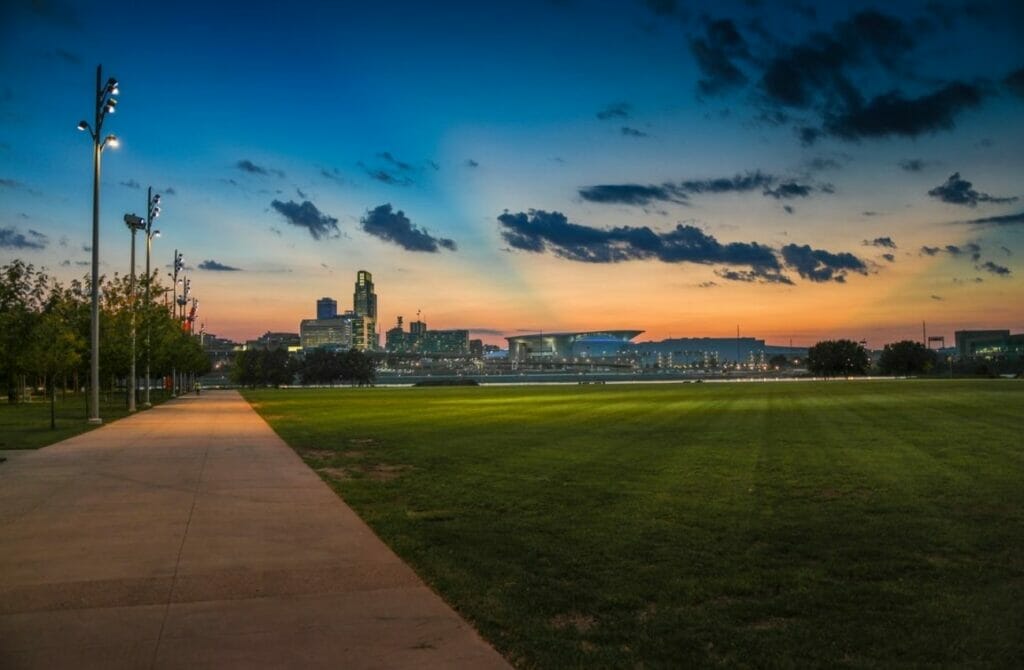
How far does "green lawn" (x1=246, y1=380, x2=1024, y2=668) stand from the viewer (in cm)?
602

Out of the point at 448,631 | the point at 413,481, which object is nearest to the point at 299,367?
the point at 413,481

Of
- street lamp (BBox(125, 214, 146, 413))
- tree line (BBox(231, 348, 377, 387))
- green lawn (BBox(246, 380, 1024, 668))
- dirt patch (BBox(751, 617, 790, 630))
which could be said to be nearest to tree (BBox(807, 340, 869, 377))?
tree line (BBox(231, 348, 377, 387))

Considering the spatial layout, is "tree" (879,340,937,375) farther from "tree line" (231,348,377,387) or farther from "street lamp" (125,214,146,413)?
"street lamp" (125,214,146,413)

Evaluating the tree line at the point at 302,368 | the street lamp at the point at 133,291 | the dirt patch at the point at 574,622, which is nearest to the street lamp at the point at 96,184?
the street lamp at the point at 133,291

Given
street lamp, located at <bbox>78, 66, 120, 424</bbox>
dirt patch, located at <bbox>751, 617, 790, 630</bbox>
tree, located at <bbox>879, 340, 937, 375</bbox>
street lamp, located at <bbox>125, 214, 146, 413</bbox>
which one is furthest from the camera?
tree, located at <bbox>879, 340, 937, 375</bbox>

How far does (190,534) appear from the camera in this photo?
9828 mm

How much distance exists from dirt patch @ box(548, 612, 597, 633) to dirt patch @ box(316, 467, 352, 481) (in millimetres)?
9359

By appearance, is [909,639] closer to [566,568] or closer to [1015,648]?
[1015,648]

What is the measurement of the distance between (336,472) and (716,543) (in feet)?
29.9

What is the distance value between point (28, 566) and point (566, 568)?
5.36 m

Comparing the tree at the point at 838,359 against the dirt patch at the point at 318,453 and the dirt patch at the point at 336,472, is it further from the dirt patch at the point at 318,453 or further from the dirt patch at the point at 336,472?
the dirt patch at the point at 336,472

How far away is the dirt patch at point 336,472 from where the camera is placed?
1550 centimetres

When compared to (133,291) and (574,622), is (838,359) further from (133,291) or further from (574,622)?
(574,622)

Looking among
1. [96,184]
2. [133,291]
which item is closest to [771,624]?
[96,184]
